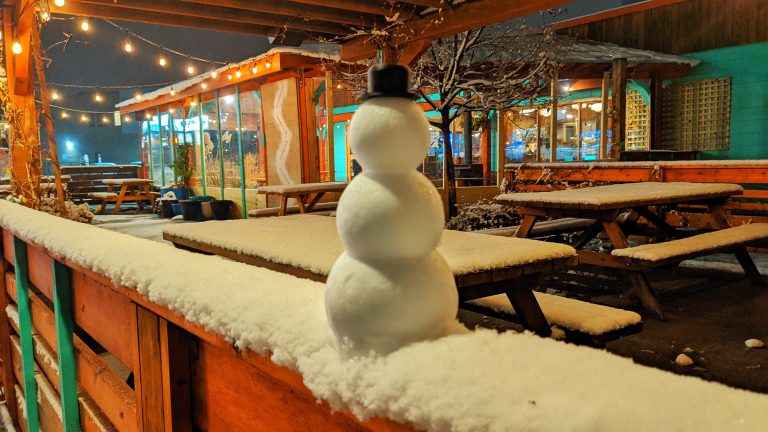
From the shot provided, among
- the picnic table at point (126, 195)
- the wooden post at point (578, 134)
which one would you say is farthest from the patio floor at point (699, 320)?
the picnic table at point (126, 195)

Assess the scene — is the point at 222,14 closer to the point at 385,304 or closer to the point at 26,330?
the point at 26,330

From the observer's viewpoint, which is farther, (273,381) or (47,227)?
(47,227)

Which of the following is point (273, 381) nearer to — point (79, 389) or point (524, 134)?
point (79, 389)

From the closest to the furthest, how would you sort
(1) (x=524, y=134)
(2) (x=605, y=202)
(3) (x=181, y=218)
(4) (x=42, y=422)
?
1. (4) (x=42, y=422)
2. (2) (x=605, y=202)
3. (3) (x=181, y=218)
4. (1) (x=524, y=134)

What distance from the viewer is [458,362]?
0.71m

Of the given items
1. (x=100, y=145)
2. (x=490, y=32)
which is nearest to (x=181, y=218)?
(x=490, y=32)

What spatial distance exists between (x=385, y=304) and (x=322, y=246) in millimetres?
1799

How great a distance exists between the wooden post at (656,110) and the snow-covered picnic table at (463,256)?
12657 mm

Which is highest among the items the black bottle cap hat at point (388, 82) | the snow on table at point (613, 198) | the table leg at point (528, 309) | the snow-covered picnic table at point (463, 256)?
the black bottle cap hat at point (388, 82)

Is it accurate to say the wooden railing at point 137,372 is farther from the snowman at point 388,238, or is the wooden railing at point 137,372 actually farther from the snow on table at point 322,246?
the snow on table at point 322,246

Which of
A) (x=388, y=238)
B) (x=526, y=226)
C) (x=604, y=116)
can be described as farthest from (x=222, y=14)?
(x=604, y=116)

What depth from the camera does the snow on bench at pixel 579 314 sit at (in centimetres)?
263

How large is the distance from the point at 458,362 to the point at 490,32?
8.67 metres

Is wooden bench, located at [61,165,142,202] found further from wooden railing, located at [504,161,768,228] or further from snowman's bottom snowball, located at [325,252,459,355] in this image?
snowman's bottom snowball, located at [325,252,459,355]
